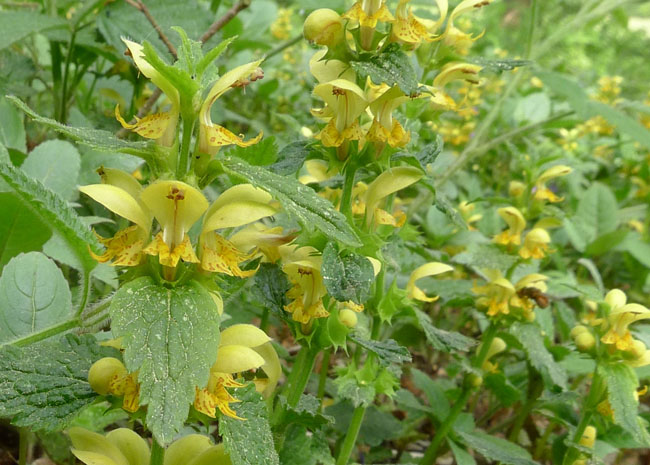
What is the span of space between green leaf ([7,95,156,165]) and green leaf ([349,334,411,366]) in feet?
1.22

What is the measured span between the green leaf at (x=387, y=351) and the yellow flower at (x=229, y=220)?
0.25 meters

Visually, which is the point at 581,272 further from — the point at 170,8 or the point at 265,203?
the point at 265,203

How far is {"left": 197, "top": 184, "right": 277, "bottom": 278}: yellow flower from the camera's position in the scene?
642mm

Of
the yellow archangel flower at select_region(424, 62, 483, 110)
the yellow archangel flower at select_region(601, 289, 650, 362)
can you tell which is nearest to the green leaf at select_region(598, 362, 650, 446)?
the yellow archangel flower at select_region(601, 289, 650, 362)

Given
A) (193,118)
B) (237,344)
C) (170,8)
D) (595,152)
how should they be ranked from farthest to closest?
(595,152), (170,8), (237,344), (193,118)

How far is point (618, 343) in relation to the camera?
1.17 metres

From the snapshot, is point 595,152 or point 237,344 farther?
point 595,152

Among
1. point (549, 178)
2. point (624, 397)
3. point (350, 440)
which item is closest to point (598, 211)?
point (549, 178)

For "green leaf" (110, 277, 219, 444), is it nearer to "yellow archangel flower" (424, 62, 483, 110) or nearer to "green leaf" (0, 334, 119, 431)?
"green leaf" (0, 334, 119, 431)

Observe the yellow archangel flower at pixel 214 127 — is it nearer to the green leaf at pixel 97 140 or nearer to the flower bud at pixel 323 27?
the green leaf at pixel 97 140

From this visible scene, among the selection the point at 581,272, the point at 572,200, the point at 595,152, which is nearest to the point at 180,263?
the point at 581,272

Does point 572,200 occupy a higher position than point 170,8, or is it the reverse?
point 170,8

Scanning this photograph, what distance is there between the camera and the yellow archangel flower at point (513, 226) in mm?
1366

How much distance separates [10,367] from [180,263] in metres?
0.18
